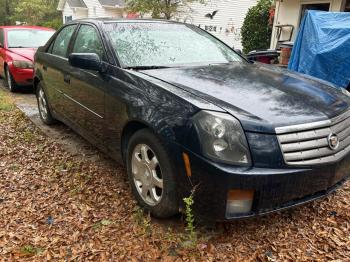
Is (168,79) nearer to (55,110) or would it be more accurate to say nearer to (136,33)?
(136,33)

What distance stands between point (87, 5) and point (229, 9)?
41.8 feet

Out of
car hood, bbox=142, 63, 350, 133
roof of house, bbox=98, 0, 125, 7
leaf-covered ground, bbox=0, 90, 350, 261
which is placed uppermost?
roof of house, bbox=98, 0, 125, 7

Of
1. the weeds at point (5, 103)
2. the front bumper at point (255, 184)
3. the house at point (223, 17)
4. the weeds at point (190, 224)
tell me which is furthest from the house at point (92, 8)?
the front bumper at point (255, 184)

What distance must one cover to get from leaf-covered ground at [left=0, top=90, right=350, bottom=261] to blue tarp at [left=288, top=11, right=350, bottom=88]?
147 inches

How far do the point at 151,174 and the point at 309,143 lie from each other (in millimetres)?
1233

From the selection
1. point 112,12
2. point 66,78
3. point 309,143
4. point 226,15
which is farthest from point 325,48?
point 112,12

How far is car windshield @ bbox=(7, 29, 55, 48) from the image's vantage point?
9172 millimetres

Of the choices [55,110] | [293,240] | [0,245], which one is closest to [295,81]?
[293,240]

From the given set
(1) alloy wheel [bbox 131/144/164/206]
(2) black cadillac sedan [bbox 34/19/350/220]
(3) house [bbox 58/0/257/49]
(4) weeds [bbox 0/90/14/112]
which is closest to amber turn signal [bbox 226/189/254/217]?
(2) black cadillac sedan [bbox 34/19/350/220]

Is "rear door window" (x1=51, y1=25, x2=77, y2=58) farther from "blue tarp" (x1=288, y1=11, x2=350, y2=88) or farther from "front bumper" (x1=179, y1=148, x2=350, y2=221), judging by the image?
"blue tarp" (x1=288, y1=11, x2=350, y2=88)

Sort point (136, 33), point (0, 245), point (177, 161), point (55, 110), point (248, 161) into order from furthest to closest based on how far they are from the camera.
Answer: point (55, 110) → point (136, 33) → point (0, 245) → point (177, 161) → point (248, 161)

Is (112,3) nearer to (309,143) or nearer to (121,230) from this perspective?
(121,230)

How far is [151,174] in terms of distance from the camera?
3.04 meters

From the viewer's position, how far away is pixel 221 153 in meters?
2.50
